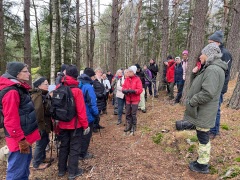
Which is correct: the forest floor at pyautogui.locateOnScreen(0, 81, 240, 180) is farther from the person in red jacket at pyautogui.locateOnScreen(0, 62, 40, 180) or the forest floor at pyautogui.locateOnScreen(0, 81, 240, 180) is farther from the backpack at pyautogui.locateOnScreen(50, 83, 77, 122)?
the backpack at pyautogui.locateOnScreen(50, 83, 77, 122)

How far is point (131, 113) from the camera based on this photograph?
19.8 feet

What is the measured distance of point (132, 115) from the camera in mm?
5977

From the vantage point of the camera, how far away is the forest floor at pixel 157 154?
372 cm

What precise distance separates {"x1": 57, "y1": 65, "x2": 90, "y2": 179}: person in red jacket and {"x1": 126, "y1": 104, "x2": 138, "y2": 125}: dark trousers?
2.34 m

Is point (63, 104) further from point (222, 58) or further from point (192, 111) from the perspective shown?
point (222, 58)

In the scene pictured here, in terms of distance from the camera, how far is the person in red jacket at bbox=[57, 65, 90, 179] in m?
3.62

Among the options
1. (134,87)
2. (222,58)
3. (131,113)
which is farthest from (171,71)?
(222,58)

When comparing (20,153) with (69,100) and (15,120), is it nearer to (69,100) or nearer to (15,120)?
(15,120)

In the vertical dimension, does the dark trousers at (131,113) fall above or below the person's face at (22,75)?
below

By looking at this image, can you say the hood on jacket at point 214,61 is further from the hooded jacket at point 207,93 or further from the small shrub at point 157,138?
the small shrub at point 157,138

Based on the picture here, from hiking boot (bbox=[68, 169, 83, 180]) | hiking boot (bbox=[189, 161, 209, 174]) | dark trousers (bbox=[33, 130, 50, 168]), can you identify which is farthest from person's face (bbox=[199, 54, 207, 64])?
dark trousers (bbox=[33, 130, 50, 168])

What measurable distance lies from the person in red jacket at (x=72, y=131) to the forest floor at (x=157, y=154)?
11.7 inches

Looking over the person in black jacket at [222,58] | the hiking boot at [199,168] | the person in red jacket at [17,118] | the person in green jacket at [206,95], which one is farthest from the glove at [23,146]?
Answer: the person in black jacket at [222,58]

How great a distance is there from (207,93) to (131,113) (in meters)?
3.13
